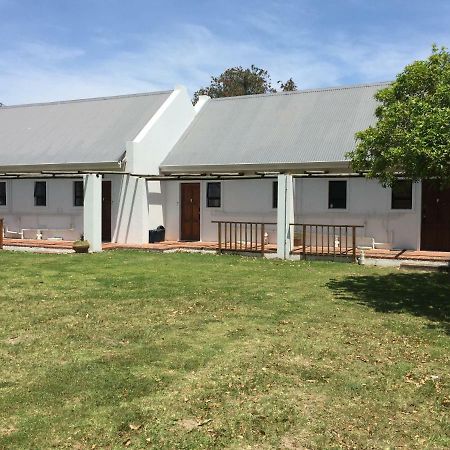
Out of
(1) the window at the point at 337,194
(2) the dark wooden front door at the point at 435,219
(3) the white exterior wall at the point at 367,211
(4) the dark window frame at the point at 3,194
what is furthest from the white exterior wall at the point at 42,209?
(2) the dark wooden front door at the point at 435,219

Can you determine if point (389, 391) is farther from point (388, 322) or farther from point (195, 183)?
point (195, 183)

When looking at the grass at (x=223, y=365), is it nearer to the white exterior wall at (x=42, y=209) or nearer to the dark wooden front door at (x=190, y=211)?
the dark wooden front door at (x=190, y=211)

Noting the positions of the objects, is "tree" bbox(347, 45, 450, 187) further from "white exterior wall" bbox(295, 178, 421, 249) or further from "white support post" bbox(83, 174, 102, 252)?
"white support post" bbox(83, 174, 102, 252)

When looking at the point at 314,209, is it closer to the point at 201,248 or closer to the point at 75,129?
the point at 201,248

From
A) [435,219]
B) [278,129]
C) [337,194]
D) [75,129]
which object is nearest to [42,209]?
[75,129]

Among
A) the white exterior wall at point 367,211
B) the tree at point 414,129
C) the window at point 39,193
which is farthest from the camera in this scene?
the window at point 39,193

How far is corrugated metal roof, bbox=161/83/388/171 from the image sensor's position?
18188mm

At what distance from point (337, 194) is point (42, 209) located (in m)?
12.3

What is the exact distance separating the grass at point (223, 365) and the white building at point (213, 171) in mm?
5797

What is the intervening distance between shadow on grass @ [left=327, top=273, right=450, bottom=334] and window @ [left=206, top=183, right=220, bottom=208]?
26.6ft

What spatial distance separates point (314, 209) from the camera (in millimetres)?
17812

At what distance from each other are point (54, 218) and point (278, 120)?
33.8ft

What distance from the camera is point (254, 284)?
459 inches

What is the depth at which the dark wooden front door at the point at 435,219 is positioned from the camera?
16297 millimetres
